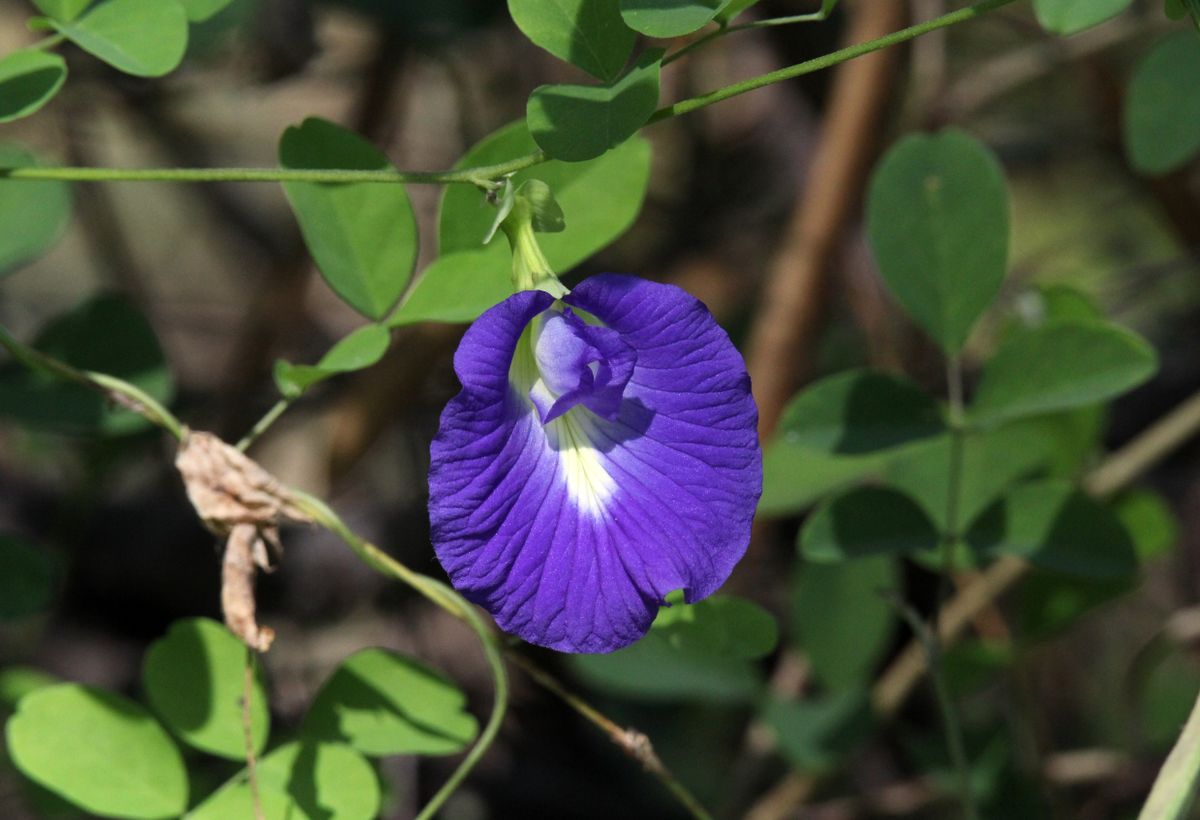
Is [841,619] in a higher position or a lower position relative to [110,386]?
lower

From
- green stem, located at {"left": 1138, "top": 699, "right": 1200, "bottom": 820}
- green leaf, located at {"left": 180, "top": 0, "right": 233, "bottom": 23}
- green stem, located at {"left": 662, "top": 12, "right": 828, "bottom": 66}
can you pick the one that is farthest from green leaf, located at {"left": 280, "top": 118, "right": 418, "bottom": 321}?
green stem, located at {"left": 1138, "top": 699, "right": 1200, "bottom": 820}

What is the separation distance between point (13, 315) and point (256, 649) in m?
1.62

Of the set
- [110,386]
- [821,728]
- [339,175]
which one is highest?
[339,175]

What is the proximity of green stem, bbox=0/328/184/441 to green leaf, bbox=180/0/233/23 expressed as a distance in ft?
0.82

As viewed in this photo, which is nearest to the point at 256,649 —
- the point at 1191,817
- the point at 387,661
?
the point at 387,661

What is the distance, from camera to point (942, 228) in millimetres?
1139

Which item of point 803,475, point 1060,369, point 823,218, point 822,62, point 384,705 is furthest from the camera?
point 823,218

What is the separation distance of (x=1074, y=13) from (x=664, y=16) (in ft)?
0.85

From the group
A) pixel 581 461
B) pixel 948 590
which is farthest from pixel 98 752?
pixel 948 590

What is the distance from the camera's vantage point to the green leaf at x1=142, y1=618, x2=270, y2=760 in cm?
102

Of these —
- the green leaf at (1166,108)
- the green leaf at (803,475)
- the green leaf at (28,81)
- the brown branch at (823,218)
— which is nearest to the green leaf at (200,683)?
the green leaf at (28,81)

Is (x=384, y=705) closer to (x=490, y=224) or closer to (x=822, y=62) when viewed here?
(x=490, y=224)

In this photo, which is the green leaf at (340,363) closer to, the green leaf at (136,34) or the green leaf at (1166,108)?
the green leaf at (136,34)

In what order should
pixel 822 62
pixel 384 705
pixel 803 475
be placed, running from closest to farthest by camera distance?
pixel 822 62, pixel 384 705, pixel 803 475
